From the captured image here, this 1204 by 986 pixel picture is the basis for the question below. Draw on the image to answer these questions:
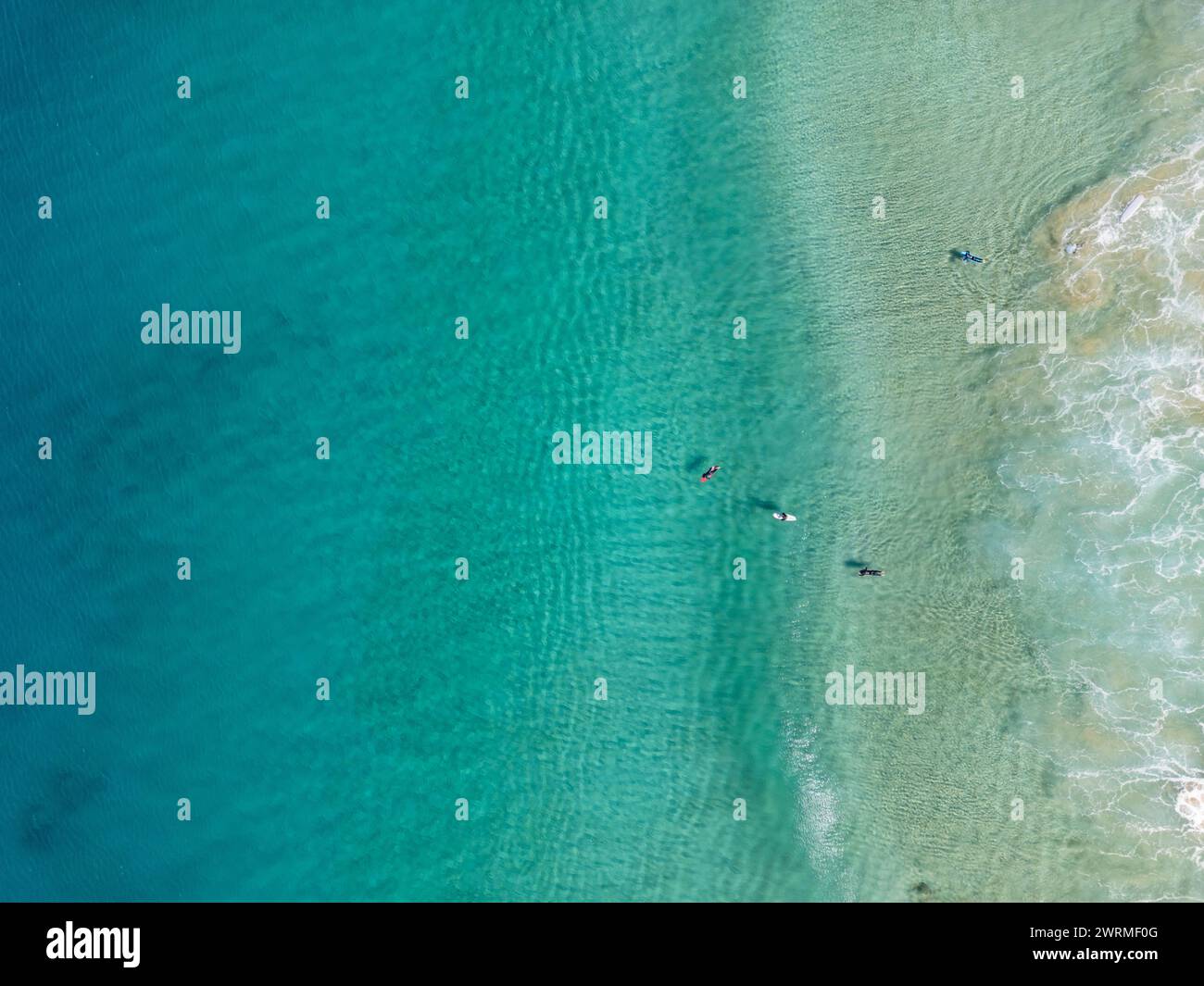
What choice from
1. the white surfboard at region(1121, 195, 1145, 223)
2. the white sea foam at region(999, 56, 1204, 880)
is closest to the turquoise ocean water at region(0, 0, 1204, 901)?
the white sea foam at region(999, 56, 1204, 880)

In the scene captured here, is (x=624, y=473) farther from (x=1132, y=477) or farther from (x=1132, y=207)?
(x=1132, y=207)

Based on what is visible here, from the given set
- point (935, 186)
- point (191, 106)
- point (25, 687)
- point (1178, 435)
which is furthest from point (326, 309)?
point (1178, 435)

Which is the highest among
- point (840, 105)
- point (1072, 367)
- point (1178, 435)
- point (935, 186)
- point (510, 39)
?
point (510, 39)

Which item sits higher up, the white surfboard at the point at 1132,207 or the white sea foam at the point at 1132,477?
the white surfboard at the point at 1132,207

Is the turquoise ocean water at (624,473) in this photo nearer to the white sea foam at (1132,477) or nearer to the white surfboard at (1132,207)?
the white sea foam at (1132,477)

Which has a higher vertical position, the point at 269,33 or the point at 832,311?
the point at 269,33

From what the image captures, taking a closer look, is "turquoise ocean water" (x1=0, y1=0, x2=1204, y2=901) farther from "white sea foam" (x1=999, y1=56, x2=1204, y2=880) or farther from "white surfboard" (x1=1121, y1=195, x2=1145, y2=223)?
"white surfboard" (x1=1121, y1=195, x2=1145, y2=223)

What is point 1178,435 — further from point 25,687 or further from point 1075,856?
point 25,687

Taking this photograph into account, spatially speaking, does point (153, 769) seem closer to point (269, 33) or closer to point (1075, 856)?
point (269, 33)

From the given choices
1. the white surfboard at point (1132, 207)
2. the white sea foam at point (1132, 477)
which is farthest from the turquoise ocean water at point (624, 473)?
the white surfboard at point (1132, 207)
